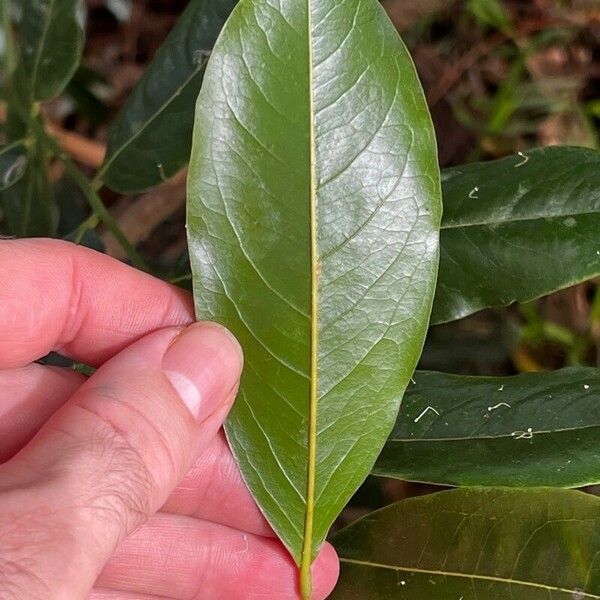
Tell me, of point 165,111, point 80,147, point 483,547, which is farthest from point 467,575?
point 80,147

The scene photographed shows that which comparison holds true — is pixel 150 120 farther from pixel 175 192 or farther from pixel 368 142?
pixel 175 192

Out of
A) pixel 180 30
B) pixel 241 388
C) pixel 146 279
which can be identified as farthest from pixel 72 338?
pixel 180 30

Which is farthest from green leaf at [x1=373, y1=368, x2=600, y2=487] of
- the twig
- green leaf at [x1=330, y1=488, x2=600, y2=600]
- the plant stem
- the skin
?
the twig

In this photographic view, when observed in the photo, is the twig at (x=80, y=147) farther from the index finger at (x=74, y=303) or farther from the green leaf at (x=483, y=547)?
the green leaf at (x=483, y=547)

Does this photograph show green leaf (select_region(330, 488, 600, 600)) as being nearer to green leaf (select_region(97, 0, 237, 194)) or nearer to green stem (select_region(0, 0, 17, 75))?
green leaf (select_region(97, 0, 237, 194))

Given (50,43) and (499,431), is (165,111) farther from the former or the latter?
(499,431)

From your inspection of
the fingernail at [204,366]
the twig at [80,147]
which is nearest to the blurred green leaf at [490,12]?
the twig at [80,147]
